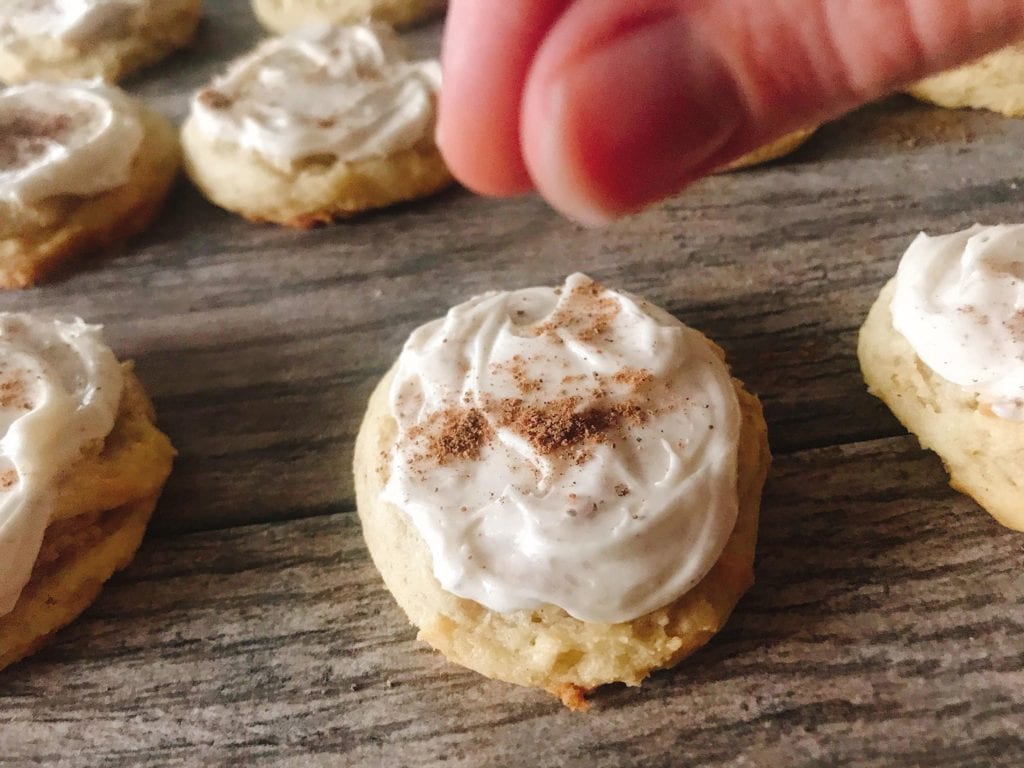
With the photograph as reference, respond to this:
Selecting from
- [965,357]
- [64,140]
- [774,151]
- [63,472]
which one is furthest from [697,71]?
[64,140]

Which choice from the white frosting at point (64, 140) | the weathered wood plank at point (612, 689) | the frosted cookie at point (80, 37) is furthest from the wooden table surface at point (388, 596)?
the frosted cookie at point (80, 37)

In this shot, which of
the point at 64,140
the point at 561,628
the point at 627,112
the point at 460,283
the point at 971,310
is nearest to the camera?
the point at 627,112

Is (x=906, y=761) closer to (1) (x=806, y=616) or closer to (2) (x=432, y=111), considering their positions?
(1) (x=806, y=616)

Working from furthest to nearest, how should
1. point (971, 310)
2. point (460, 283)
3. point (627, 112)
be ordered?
point (460, 283), point (971, 310), point (627, 112)

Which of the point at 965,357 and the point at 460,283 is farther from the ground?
the point at 965,357

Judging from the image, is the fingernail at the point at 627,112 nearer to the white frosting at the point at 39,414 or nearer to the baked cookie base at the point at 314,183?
the white frosting at the point at 39,414

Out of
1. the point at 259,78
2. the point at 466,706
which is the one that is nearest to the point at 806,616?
the point at 466,706

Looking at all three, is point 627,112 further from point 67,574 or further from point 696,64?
point 67,574
